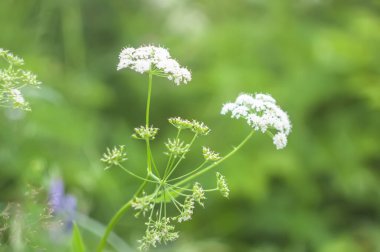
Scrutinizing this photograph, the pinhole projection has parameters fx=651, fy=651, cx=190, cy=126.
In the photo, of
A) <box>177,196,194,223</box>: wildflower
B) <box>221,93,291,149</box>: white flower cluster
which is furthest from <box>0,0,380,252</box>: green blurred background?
<box>177,196,194,223</box>: wildflower

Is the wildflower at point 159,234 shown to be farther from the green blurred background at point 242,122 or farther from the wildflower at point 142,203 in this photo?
the green blurred background at point 242,122

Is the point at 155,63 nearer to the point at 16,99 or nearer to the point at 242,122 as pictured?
the point at 16,99

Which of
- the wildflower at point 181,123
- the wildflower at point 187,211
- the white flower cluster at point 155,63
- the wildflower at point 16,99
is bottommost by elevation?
the wildflower at point 187,211

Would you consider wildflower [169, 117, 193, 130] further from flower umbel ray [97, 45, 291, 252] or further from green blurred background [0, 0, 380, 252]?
green blurred background [0, 0, 380, 252]

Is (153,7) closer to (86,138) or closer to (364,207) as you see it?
(86,138)

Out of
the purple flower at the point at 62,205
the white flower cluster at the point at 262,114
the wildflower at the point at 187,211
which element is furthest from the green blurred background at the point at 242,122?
the wildflower at the point at 187,211

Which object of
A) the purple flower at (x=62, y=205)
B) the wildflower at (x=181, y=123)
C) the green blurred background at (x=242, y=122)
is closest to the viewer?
the wildflower at (x=181, y=123)

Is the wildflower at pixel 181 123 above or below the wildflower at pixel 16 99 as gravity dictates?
above
